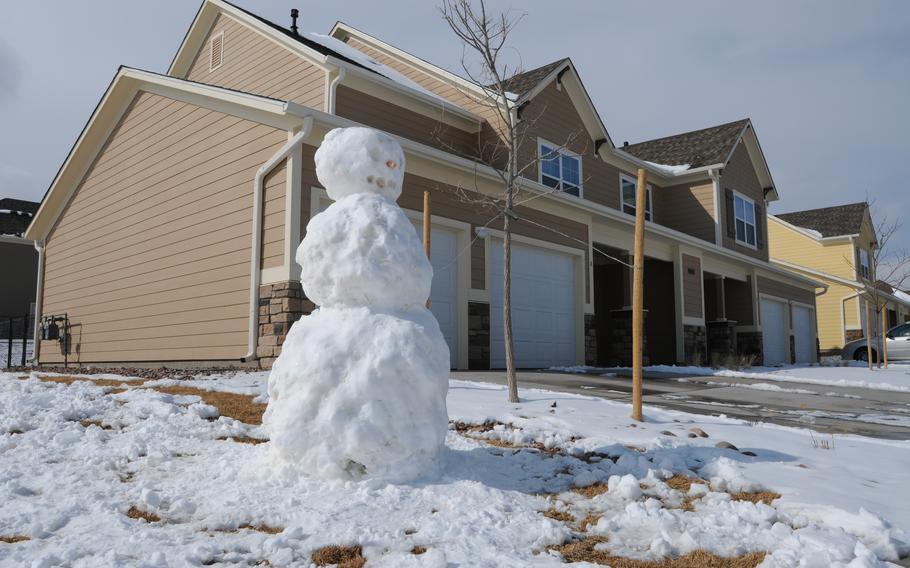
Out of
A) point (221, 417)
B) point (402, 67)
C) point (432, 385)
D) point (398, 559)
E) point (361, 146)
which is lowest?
point (398, 559)

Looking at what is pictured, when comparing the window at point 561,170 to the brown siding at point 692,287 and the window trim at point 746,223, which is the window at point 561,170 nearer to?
the brown siding at point 692,287

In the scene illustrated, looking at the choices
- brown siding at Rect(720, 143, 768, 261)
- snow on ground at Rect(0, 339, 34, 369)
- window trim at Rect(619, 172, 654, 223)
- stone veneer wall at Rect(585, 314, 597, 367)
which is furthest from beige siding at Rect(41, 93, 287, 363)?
brown siding at Rect(720, 143, 768, 261)

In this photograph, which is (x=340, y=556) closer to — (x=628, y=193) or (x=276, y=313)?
(x=276, y=313)

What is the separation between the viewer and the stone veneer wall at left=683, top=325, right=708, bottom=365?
16.5 metres

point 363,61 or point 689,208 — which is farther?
Answer: point 689,208

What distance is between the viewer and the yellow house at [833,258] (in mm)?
27516

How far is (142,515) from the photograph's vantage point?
3.06 meters

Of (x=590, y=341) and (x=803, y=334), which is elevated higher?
(x=803, y=334)

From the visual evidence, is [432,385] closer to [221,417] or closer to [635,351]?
[221,417]

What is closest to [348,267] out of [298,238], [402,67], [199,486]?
[199,486]

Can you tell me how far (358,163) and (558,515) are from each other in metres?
2.39

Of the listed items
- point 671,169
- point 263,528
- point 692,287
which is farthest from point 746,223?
point 263,528

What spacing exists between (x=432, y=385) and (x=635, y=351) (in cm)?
273

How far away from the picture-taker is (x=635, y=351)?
5664mm
